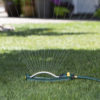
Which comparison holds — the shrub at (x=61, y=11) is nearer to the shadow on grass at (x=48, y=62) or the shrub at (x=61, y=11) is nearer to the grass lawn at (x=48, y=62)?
the grass lawn at (x=48, y=62)

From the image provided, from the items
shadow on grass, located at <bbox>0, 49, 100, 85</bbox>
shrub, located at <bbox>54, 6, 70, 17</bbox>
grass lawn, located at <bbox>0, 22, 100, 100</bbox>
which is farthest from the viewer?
shrub, located at <bbox>54, 6, 70, 17</bbox>

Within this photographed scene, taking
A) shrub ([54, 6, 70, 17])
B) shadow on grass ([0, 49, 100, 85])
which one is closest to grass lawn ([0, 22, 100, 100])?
shadow on grass ([0, 49, 100, 85])

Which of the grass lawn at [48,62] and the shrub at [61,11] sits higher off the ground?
the grass lawn at [48,62]

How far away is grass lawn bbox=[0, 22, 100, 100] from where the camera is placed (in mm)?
3086

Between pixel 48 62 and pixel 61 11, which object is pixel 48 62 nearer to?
pixel 48 62

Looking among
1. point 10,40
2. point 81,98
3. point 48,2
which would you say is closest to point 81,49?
point 10,40

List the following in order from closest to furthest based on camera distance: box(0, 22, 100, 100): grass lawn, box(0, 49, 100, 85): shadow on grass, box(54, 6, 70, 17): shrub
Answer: box(0, 22, 100, 100): grass lawn → box(0, 49, 100, 85): shadow on grass → box(54, 6, 70, 17): shrub

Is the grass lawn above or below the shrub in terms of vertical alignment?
above

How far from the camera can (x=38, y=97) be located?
117 inches

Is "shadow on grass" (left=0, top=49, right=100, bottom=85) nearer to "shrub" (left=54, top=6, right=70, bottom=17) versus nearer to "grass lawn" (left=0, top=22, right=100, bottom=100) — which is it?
"grass lawn" (left=0, top=22, right=100, bottom=100)

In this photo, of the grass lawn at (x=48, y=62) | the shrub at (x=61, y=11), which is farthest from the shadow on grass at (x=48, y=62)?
the shrub at (x=61, y=11)

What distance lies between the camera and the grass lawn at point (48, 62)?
309 centimetres

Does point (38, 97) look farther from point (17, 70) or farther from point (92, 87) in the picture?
point (17, 70)

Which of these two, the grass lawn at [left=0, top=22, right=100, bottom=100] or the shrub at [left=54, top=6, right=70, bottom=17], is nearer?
the grass lawn at [left=0, top=22, right=100, bottom=100]
